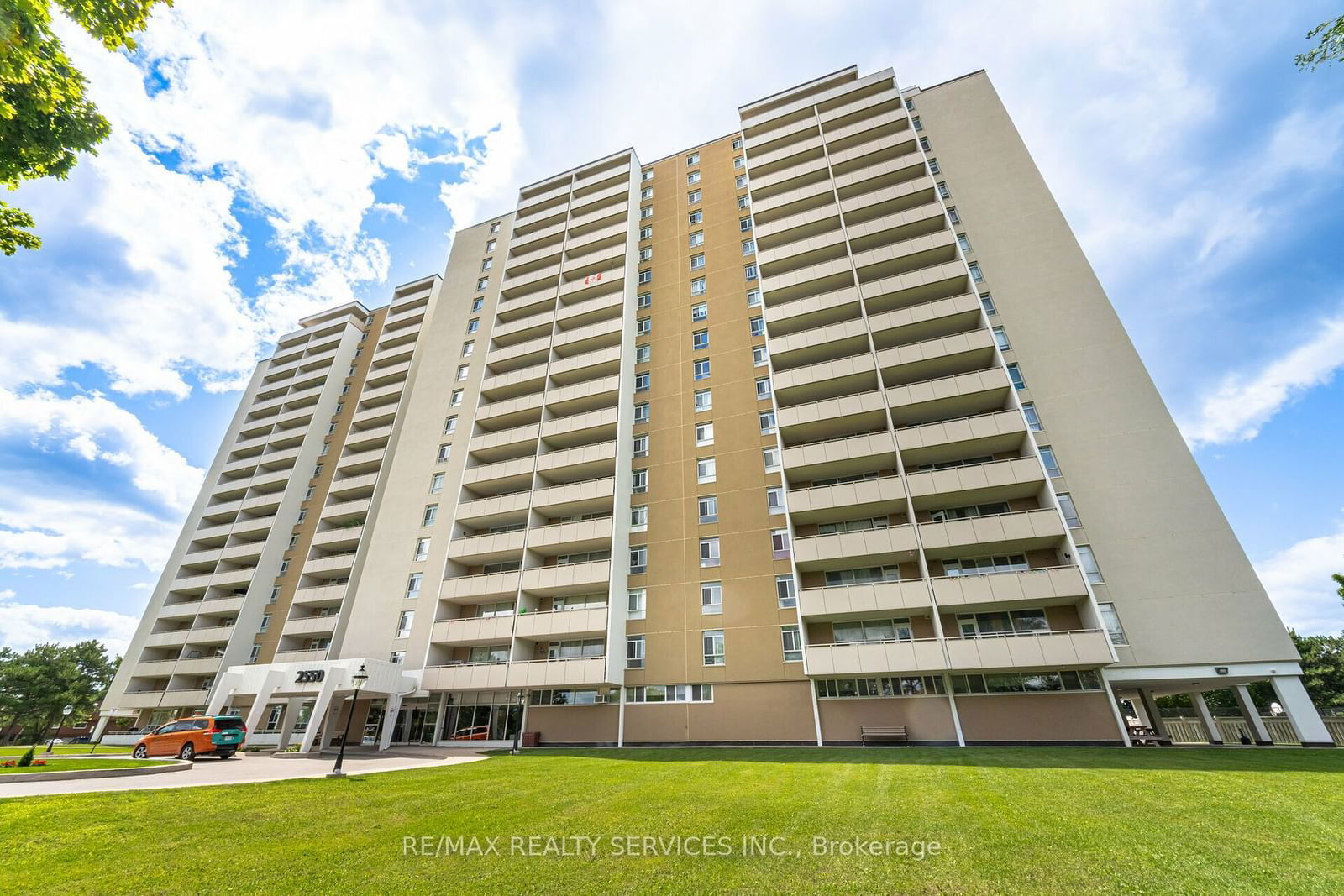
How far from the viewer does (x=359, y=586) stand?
118ft

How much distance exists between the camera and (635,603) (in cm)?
2973

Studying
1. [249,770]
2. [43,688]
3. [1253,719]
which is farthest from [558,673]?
[43,688]

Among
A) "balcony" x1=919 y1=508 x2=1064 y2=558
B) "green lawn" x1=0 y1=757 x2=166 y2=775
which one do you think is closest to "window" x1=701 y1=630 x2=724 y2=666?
"balcony" x1=919 y1=508 x2=1064 y2=558

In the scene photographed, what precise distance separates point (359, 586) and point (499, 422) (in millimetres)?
14449

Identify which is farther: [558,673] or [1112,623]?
[558,673]

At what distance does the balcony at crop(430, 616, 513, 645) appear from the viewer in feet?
96.7

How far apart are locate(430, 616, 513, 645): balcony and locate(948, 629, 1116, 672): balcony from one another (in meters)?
22.4

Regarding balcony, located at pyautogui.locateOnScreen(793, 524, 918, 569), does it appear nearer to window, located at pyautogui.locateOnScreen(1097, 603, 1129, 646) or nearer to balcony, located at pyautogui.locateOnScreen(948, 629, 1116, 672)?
balcony, located at pyautogui.locateOnScreen(948, 629, 1116, 672)

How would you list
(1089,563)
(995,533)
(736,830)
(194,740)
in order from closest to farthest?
1. (736,830)
2. (194,740)
3. (1089,563)
4. (995,533)

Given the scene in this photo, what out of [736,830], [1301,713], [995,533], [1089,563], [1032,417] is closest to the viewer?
[736,830]

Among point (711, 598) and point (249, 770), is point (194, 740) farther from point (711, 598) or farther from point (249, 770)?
point (711, 598)

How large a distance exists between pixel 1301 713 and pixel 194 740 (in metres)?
A: 44.6

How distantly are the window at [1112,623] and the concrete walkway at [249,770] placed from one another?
27.0 m

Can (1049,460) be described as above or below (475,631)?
above
